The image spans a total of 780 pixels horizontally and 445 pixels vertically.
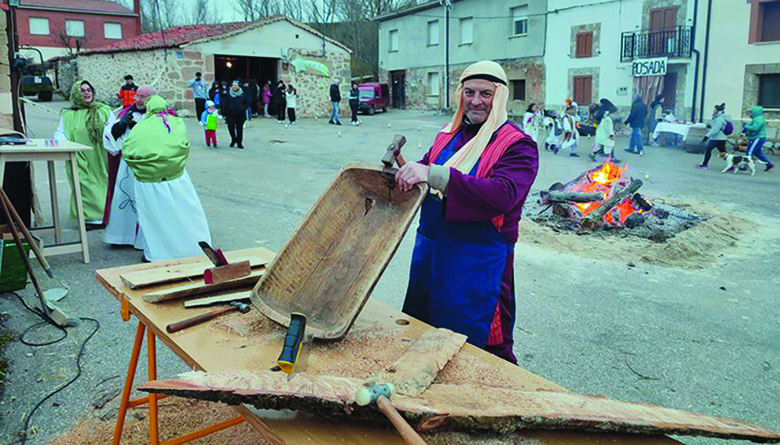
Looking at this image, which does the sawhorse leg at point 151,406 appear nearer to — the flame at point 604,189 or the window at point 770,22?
the flame at point 604,189

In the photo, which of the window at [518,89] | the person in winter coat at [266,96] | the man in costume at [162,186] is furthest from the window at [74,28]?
the man in costume at [162,186]

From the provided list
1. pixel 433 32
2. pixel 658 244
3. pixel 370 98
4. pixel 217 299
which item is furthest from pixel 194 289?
pixel 433 32

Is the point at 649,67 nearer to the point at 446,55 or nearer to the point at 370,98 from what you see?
the point at 446,55

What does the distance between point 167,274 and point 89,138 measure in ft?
16.7

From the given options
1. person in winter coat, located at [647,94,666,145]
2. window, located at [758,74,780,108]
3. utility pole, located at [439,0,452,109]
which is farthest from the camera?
utility pole, located at [439,0,452,109]

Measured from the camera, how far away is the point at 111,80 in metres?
24.3

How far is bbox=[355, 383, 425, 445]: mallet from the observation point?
1285 millimetres

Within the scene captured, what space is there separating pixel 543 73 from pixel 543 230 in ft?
66.3

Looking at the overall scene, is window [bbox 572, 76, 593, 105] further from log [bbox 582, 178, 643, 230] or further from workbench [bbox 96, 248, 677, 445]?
workbench [bbox 96, 248, 677, 445]

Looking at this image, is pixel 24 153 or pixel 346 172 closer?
pixel 346 172

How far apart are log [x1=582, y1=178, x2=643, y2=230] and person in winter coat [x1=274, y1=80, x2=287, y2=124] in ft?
55.8

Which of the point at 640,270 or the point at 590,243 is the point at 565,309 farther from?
the point at 590,243

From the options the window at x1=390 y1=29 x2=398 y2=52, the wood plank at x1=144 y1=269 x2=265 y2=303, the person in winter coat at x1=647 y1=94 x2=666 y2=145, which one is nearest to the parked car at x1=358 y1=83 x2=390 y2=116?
the window at x1=390 y1=29 x2=398 y2=52

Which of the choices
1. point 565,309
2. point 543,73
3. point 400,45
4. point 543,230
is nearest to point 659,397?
point 565,309
